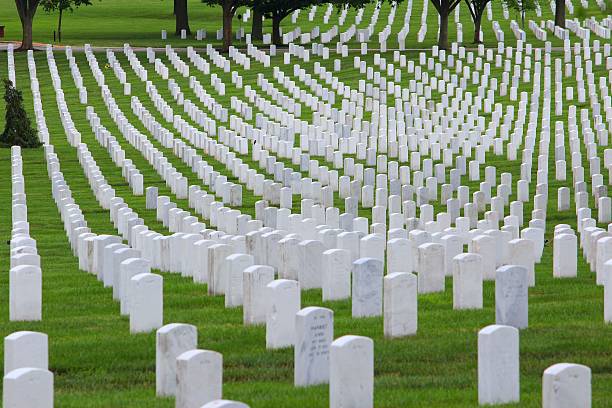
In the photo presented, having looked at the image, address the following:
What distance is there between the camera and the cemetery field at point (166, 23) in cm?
6494

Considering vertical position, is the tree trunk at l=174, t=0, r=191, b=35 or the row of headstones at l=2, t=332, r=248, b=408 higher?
the row of headstones at l=2, t=332, r=248, b=408

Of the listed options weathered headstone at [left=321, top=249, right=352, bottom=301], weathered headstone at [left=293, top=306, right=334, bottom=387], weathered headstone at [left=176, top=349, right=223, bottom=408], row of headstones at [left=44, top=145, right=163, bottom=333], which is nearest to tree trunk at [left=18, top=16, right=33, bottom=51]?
row of headstones at [left=44, top=145, right=163, bottom=333]

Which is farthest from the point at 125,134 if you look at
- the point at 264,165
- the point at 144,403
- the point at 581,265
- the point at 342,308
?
the point at 144,403

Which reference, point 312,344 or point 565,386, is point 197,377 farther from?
point 565,386

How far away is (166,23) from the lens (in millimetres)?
80812

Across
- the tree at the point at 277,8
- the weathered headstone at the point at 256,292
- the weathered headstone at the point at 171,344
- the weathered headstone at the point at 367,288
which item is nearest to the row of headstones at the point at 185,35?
the tree at the point at 277,8

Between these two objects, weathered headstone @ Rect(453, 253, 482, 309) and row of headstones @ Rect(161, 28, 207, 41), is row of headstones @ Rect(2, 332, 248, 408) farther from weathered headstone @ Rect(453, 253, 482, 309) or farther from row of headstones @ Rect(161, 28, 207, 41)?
row of headstones @ Rect(161, 28, 207, 41)

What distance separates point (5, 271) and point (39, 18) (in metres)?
71.3

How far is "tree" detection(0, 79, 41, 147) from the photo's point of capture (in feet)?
115

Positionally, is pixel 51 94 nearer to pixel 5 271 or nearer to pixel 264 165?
pixel 264 165

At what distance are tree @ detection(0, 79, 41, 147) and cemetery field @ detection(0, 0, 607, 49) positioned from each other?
26229 mm

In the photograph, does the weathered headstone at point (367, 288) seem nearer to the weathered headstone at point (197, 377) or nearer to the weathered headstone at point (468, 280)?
the weathered headstone at point (468, 280)

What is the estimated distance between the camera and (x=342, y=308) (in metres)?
12.6

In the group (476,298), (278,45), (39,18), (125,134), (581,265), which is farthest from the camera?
(39,18)
